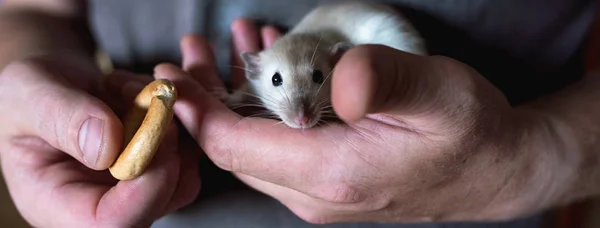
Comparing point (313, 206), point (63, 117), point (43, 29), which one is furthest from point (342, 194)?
point (43, 29)

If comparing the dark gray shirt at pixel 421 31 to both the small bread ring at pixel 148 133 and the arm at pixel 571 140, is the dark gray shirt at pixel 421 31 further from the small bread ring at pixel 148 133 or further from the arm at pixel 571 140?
the small bread ring at pixel 148 133

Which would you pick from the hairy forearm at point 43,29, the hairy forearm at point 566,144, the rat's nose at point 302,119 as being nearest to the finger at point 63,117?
the hairy forearm at point 43,29

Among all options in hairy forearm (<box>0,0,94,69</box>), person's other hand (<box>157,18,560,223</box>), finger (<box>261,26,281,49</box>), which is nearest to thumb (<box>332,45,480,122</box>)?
person's other hand (<box>157,18,560,223</box>)

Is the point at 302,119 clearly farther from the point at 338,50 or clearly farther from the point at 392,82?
the point at 392,82

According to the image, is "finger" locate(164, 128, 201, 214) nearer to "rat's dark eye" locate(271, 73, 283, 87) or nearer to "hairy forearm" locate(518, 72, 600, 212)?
"rat's dark eye" locate(271, 73, 283, 87)

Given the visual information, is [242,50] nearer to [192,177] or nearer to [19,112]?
[192,177]

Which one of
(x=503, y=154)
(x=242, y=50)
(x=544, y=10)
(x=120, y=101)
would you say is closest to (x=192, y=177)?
(x=120, y=101)
